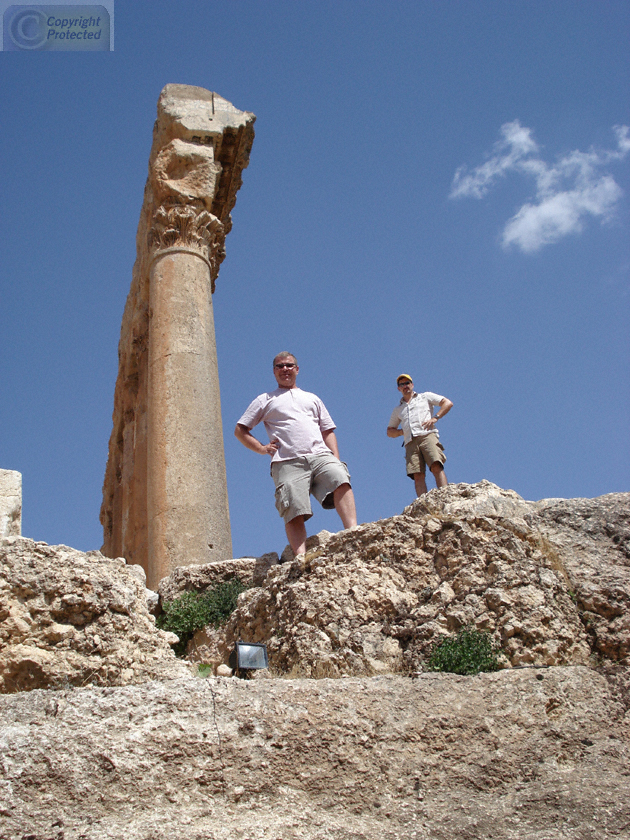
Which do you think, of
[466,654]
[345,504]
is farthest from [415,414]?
[466,654]

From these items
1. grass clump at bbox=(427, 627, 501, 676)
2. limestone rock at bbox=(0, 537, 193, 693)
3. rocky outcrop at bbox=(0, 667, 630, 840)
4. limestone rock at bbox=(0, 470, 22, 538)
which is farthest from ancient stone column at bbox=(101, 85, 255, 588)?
rocky outcrop at bbox=(0, 667, 630, 840)

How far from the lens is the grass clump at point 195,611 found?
6531 mm

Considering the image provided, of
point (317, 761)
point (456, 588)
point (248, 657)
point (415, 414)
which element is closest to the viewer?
point (317, 761)

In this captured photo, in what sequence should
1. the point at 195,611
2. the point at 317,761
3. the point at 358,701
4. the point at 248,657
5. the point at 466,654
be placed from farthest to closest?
1. the point at 195,611
2. the point at 248,657
3. the point at 466,654
4. the point at 358,701
5. the point at 317,761

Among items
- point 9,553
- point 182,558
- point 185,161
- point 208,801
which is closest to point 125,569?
point 9,553

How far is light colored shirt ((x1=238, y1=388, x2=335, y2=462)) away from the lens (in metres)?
7.10

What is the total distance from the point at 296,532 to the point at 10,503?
219cm

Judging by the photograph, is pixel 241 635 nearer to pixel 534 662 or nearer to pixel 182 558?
pixel 534 662

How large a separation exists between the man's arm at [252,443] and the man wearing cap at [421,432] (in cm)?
213

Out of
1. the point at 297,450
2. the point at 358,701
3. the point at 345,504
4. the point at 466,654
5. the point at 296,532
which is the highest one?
the point at 297,450

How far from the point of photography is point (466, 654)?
4.67 m

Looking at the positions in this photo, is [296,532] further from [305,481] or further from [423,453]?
[423,453]

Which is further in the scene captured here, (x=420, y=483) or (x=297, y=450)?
(x=420, y=483)

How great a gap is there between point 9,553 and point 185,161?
8411 mm
